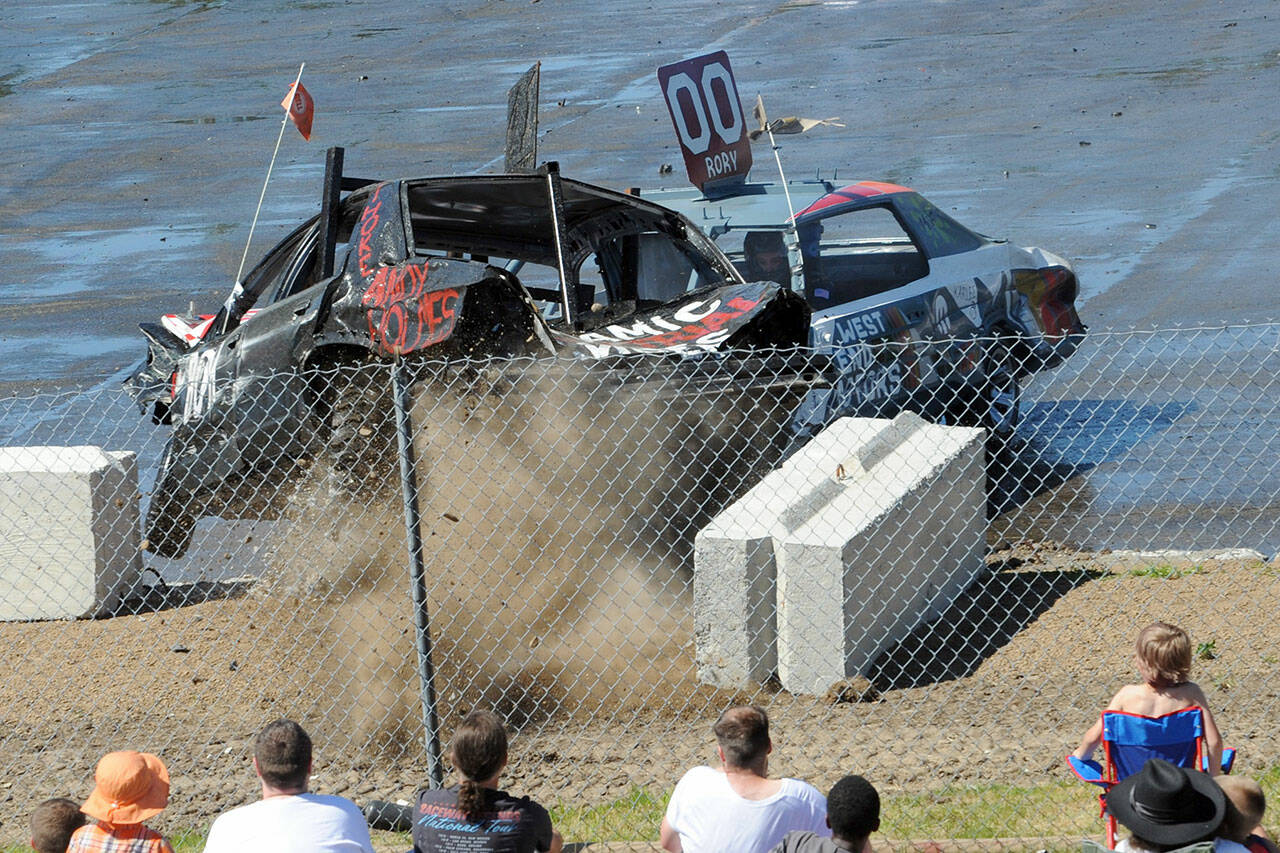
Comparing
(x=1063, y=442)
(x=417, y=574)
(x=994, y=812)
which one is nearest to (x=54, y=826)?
(x=417, y=574)

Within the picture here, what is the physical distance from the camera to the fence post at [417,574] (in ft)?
16.7

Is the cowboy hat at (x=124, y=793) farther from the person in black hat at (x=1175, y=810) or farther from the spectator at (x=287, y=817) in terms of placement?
the person in black hat at (x=1175, y=810)

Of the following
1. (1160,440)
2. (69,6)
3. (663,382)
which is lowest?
(1160,440)

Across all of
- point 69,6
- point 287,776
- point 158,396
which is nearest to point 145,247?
point 158,396

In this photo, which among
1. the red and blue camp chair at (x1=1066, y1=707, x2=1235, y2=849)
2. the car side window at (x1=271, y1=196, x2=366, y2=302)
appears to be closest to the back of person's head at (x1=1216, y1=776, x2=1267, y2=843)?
the red and blue camp chair at (x1=1066, y1=707, x2=1235, y2=849)

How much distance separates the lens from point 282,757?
3867mm

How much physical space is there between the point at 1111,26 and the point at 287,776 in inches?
1023

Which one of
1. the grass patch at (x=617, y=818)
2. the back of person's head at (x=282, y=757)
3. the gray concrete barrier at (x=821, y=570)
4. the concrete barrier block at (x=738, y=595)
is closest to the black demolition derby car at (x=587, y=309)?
the gray concrete barrier at (x=821, y=570)

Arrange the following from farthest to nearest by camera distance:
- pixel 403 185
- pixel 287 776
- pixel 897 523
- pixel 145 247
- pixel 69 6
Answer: pixel 69 6
pixel 145 247
pixel 403 185
pixel 897 523
pixel 287 776

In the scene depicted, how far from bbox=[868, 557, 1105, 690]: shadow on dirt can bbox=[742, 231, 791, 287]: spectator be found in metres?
2.50

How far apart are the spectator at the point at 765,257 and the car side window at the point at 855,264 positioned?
25 cm

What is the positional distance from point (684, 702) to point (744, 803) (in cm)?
239

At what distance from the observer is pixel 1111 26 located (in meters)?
26.8

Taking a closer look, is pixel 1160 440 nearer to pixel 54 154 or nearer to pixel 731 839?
pixel 731 839
